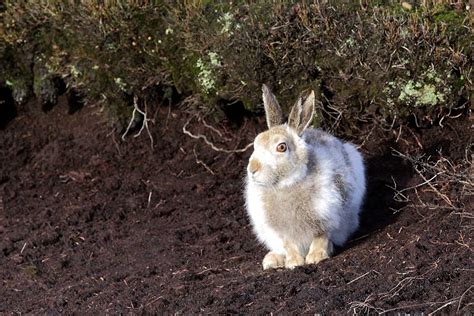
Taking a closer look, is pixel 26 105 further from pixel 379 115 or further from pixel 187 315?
pixel 187 315

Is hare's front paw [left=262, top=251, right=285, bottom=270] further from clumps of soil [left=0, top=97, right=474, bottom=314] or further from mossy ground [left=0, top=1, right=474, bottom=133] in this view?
mossy ground [left=0, top=1, right=474, bottom=133]

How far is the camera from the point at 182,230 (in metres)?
8.11

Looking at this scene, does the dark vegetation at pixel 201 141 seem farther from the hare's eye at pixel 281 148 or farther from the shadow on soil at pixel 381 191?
the hare's eye at pixel 281 148

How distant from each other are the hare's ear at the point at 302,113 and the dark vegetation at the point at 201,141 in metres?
0.74

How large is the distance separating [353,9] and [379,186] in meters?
1.62

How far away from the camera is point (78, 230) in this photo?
843 cm

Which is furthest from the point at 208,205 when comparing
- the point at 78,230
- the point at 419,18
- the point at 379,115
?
the point at 419,18

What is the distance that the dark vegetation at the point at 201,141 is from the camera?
6332mm

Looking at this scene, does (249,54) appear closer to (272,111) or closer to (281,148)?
(272,111)

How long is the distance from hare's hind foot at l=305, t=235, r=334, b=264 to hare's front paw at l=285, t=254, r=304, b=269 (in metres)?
0.04

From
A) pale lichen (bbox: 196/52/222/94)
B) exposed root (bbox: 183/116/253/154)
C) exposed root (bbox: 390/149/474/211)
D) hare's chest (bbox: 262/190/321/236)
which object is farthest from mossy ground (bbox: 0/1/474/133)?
hare's chest (bbox: 262/190/321/236)

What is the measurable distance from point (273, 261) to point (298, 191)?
0.53m

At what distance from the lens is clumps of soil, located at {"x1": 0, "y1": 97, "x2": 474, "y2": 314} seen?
563cm

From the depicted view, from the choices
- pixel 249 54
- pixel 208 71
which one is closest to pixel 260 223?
pixel 249 54
